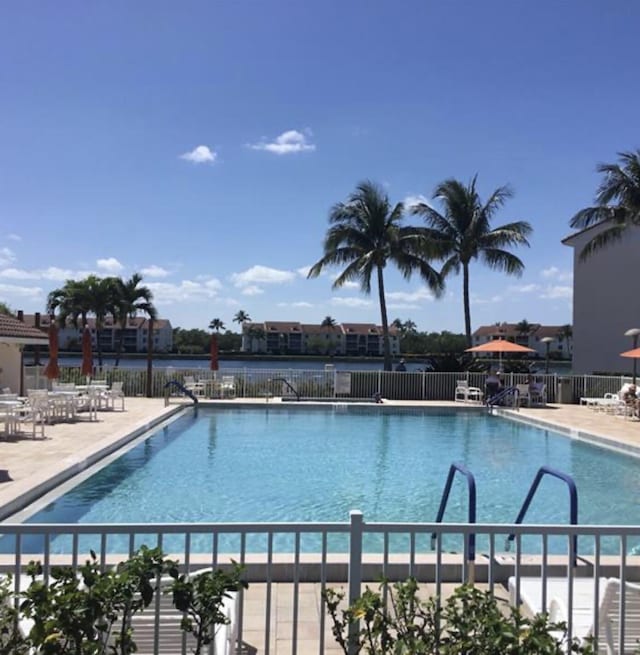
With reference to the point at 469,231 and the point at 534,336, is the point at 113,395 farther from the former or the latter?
the point at 534,336

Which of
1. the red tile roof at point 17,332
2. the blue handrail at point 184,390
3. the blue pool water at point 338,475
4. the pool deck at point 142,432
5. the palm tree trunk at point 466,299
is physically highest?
the palm tree trunk at point 466,299

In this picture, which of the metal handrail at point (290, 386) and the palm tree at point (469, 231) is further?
the palm tree at point (469, 231)

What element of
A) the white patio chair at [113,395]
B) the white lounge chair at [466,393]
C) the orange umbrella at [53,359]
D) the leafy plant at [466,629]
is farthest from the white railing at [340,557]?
the white lounge chair at [466,393]

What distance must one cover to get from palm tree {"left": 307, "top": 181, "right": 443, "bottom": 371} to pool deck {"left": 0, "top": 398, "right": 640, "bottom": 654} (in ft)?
26.3

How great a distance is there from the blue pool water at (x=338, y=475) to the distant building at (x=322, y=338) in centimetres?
9407

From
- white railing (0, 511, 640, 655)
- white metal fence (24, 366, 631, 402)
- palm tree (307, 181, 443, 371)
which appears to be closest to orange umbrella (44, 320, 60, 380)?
white metal fence (24, 366, 631, 402)

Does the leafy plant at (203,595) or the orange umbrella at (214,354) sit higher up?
the orange umbrella at (214,354)

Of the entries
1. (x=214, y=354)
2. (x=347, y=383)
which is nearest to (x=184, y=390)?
(x=214, y=354)

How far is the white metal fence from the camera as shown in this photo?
21.9m

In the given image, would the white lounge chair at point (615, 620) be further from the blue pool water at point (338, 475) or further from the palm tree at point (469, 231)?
the palm tree at point (469, 231)

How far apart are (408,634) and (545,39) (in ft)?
39.5

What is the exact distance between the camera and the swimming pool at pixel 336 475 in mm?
8383

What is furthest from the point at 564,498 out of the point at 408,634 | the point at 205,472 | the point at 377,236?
the point at 377,236

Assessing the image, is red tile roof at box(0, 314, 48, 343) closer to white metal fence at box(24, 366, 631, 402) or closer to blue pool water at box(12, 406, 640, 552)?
white metal fence at box(24, 366, 631, 402)
